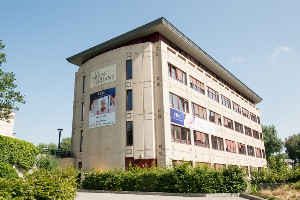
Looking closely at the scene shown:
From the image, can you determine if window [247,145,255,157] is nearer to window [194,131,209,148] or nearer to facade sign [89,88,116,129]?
window [194,131,209,148]

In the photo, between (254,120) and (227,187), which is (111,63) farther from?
(254,120)

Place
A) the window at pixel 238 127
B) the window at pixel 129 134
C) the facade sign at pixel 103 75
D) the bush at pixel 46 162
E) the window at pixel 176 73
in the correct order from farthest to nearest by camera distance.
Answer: the window at pixel 238 127, the window at pixel 176 73, the facade sign at pixel 103 75, the bush at pixel 46 162, the window at pixel 129 134

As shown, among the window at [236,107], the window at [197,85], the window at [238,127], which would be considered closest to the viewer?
the window at [197,85]

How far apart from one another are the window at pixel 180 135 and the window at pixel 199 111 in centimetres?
349

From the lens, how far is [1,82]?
23.6m

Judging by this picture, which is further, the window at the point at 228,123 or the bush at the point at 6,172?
the window at the point at 228,123

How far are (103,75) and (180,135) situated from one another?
11.4m

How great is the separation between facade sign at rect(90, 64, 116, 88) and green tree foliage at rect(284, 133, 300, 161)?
8618 centimetres

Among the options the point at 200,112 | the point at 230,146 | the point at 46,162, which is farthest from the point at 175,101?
the point at 230,146

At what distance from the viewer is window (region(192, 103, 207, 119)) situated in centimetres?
3299

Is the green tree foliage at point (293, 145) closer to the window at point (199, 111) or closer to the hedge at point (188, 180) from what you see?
the window at point (199, 111)

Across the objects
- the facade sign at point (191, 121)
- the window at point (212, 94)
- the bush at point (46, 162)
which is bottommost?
the bush at point (46, 162)

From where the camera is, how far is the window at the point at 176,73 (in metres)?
30.3

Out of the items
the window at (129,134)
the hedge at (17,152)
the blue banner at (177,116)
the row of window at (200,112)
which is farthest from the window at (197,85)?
the hedge at (17,152)
